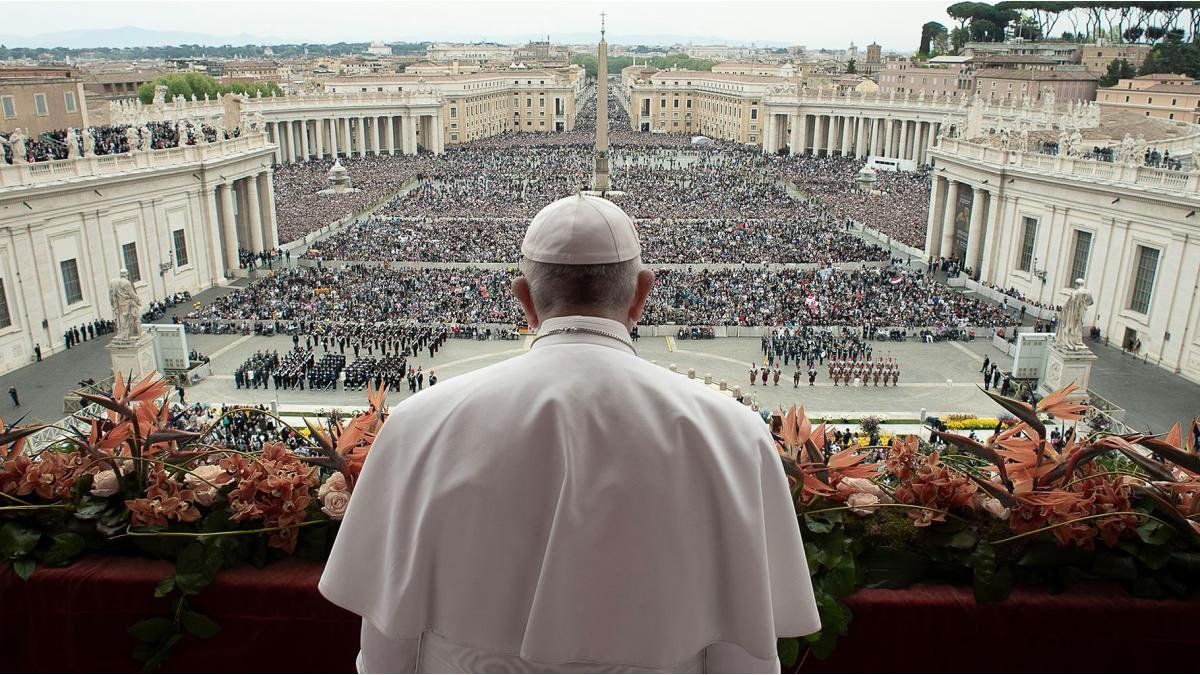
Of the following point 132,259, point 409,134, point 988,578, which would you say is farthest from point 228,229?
point 409,134

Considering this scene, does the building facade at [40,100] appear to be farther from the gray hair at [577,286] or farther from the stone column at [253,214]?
the gray hair at [577,286]

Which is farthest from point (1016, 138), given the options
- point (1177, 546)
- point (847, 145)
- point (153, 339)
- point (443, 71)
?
point (443, 71)

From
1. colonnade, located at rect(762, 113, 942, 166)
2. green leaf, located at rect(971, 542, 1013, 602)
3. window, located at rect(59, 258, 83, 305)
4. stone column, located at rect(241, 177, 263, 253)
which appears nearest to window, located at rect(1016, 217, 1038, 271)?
stone column, located at rect(241, 177, 263, 253)

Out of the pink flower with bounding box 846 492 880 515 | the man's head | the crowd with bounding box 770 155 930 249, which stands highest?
the man's head

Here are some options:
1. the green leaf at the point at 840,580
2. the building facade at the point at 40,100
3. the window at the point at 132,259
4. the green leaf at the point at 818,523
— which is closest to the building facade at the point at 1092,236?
the green leaf at the point at 818,523

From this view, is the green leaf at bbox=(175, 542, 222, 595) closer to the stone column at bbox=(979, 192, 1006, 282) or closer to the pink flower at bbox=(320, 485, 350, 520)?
the pink flower at bbox=(320, 485, 350, 520)
